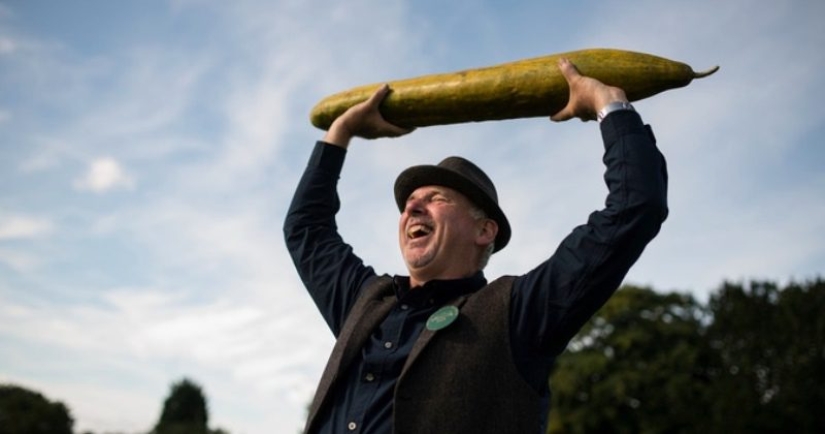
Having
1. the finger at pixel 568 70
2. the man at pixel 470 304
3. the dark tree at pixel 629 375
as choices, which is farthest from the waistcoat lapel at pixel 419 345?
the dark tree at pixel 629 375

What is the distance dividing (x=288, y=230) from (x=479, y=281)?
1.32 m

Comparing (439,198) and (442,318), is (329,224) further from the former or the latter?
(442,318)

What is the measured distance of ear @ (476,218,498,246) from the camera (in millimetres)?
4102

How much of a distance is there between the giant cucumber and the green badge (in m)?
1.16

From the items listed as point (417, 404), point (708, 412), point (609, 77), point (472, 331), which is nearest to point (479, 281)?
point (472, 331)

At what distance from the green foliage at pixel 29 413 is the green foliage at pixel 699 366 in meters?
24.2

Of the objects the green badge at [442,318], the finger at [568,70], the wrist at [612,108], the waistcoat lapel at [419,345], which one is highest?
the finger at [568,70]

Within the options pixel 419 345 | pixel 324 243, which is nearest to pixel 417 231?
pixel 324 243

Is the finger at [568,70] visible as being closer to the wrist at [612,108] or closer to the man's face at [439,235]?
the wrist at [612,108]

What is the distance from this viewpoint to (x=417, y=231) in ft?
13.2

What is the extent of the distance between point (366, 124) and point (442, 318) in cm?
149

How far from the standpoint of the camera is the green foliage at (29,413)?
101 ft

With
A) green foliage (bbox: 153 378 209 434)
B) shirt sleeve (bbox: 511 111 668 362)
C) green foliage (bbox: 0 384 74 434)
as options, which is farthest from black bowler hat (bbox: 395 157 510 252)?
green foliage (bbox: 153 378 209 434)

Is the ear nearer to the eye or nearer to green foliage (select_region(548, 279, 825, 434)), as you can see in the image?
the eye
